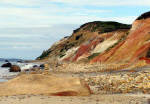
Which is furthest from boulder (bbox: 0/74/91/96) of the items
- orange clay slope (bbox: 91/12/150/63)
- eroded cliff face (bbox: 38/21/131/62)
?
eroded cliff face (bbox: 38/21/131/62)

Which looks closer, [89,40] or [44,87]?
[44,87]

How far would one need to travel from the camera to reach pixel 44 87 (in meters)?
15.9

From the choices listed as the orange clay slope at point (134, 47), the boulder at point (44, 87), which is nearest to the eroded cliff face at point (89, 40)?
the orange clay slope at point (134, 47)

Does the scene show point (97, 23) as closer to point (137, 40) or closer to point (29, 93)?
point (137, 40)

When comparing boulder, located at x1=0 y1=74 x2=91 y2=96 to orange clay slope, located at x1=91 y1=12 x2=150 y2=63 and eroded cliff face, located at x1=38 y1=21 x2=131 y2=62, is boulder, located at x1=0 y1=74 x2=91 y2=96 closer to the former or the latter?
orange clay slope, located at x1=91 y1=12 x2=150 y2=63

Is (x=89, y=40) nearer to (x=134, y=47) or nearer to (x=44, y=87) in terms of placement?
(x=134, y=47)

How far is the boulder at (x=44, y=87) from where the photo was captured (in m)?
15.6

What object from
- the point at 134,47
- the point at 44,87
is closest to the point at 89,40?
the point at 134,47

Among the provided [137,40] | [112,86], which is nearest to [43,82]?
[112,86]

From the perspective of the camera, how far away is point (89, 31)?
437ft

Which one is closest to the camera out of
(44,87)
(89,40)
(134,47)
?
(44,87)

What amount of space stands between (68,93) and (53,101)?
2332mm

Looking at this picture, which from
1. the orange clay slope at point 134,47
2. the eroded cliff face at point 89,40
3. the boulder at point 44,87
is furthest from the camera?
the eroded cliff face at point 89,40

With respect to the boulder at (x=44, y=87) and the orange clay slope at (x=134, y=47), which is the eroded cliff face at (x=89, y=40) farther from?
the boulder at (x=44, y=87)
